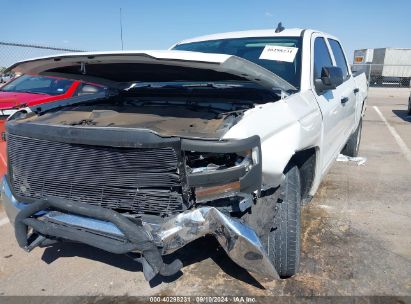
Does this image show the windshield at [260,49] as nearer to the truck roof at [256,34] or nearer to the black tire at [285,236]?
the truck roof at [256,34]

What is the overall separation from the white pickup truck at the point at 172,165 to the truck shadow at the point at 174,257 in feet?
1.45

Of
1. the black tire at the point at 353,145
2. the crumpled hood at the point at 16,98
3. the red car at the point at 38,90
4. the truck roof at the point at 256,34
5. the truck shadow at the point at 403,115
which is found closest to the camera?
the truck roof at the point at 256,34

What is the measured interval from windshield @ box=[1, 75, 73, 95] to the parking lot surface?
9.83 feet

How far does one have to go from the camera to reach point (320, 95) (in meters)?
3.57

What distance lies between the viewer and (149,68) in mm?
3148

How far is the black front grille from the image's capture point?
232 cm

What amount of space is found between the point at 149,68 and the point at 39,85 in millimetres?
4721

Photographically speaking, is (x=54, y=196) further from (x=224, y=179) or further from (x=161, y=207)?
(x=224, y=179)

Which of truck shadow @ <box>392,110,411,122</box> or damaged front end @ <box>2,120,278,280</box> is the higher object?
damaged front end @ <box>2,120,278,280</box>

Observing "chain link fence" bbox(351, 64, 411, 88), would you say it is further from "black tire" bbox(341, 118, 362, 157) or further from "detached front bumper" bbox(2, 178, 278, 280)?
"detached front bumper" bbox(2, 178, 278, 280)

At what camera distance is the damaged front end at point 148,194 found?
2246 millimetres

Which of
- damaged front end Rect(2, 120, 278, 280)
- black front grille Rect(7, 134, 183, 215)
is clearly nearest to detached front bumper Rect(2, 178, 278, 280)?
damaged front end Rect(2, 120, 278, 280)

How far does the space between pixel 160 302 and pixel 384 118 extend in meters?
11.3

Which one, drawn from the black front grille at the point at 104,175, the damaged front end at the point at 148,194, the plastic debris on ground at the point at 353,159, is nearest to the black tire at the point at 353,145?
the plastic debris on ground at the point at 353,159
